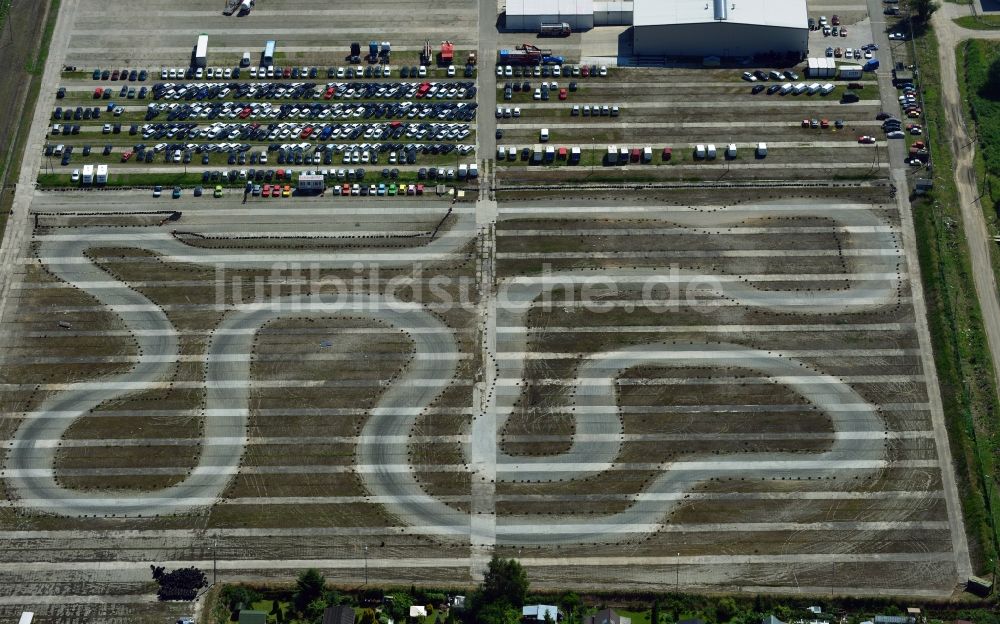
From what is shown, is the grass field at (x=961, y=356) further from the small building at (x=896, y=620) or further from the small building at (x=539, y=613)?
the small building at (x=539, y=613)

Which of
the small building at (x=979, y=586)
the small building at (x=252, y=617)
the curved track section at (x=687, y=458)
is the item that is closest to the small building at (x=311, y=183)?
the curved track section at (x=687, y=458)

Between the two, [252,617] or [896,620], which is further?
[896,620]

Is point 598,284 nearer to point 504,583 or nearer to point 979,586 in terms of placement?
point 504,583

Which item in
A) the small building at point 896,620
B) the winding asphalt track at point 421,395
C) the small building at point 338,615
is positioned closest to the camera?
the small building at point 338,615

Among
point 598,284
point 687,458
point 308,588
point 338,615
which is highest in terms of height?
point 598,284

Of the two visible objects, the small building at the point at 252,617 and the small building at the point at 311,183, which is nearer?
the small building at the point at 252,617

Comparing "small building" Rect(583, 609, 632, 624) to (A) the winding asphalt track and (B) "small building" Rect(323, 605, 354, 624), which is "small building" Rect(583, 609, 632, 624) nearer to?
(A) the winding asphalt track

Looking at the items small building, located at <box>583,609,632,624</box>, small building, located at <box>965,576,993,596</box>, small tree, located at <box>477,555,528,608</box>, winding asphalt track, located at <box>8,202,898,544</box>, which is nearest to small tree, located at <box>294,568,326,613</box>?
winding asphalt track, located at <box>8,202,898,544</box>

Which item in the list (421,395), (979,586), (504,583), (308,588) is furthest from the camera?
(421,395)

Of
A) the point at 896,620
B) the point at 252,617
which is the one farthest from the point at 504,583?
the point at 896,620
